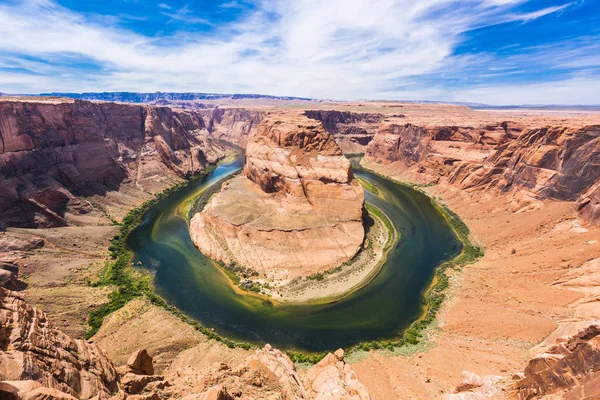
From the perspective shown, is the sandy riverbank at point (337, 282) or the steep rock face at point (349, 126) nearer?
the sandy riverbank at point (337, 282)

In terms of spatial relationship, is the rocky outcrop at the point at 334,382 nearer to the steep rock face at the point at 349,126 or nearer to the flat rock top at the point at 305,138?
the flat rock top at the point at 305,138

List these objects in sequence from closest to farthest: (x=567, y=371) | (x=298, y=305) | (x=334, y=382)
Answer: (x=567, y=371) → (x=334, y=382) → (x=298, y=305)

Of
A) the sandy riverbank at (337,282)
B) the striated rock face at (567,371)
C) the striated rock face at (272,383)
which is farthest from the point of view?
the sandy riverbank at (337,282)

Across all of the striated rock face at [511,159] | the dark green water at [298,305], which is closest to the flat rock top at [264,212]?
the dark green water at [298,305]

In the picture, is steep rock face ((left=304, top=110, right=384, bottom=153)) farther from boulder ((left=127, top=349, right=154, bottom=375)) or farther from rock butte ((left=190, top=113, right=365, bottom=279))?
boulder ((left=127, top=349, right=154, bottom=375))

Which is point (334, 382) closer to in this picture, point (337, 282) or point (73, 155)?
point (337, 282)

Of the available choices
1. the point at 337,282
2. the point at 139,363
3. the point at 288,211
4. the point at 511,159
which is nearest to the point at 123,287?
the point at 139,363
